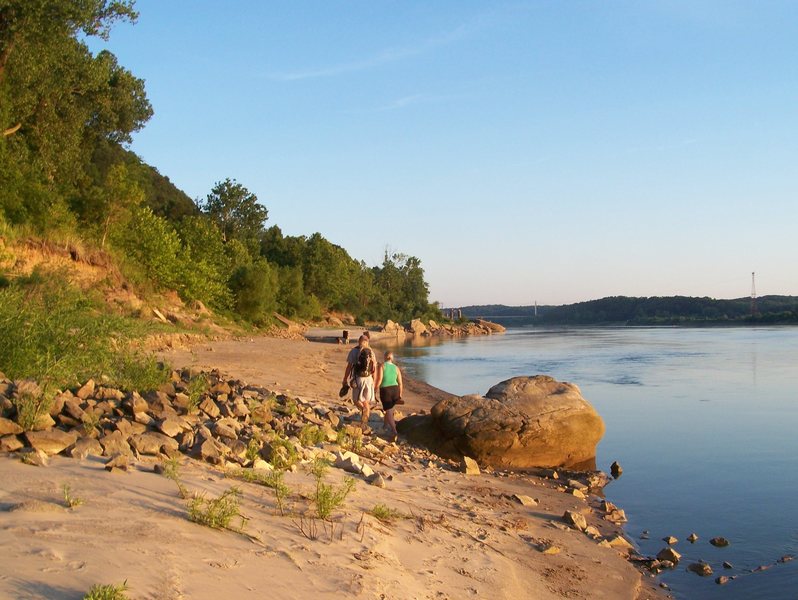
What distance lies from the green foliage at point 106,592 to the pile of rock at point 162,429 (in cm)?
255

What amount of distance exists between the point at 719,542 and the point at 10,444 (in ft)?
24.6

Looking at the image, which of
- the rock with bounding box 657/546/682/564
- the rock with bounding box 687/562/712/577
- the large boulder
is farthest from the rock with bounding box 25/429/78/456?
the large boulder

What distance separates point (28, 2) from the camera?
68.1 feet

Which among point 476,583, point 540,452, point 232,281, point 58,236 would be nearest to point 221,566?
point 476,583

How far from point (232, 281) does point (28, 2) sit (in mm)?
27834

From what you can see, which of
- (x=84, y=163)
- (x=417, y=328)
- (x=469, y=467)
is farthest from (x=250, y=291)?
(x=469, y=467)

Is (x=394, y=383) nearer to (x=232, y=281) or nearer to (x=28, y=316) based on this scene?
(x=28, y=316)

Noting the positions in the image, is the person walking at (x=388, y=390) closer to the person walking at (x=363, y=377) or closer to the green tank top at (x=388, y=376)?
the green tank top at (x=388, y=376)

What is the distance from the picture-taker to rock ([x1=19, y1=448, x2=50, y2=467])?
5691mm

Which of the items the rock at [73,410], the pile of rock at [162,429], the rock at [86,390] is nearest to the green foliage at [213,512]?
the pile of rock at [162,429]

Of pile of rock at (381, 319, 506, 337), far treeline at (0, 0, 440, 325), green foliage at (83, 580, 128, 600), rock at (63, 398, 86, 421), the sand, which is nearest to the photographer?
green foliage at (83, 580, 128, 600)

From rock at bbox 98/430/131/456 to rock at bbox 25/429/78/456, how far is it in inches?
10.2

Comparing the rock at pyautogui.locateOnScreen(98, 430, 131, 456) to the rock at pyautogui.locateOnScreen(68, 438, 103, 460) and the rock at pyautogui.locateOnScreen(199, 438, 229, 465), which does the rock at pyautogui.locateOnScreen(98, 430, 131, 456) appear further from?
the rock at pyautogui.locateOnScreen(199, 438, 229, 465)

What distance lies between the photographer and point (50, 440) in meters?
6.20
